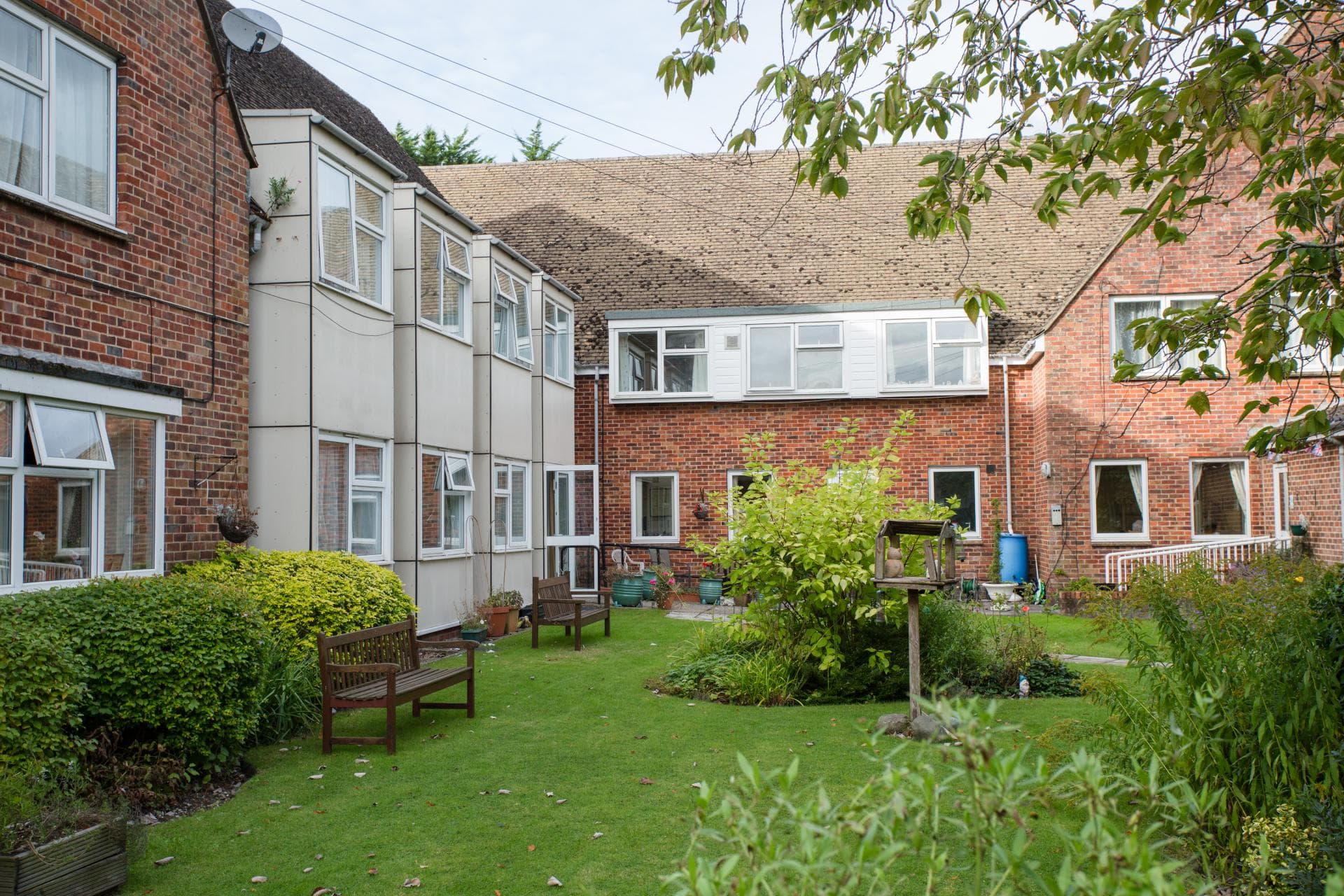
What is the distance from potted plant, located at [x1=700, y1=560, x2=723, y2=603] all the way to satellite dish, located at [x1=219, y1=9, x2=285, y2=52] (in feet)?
38.6

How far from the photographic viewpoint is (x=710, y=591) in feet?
64.3

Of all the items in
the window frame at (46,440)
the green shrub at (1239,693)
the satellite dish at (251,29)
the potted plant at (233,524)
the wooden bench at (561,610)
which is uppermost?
the satellite dish at (251,29)

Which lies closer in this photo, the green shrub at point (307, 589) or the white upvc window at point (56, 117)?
the white upvc window at point (56, 117)

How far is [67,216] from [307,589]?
3.54m

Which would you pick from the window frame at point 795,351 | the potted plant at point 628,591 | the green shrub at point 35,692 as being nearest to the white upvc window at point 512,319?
the potted plant at point 628,591

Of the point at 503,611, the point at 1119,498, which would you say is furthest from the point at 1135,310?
the point at 503,611

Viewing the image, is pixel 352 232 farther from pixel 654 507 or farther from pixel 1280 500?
pixel 1280 500

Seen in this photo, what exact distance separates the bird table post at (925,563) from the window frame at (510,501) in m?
7.95

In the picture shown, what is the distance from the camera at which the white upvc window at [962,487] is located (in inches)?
816

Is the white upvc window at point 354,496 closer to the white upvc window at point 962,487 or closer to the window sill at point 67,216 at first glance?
the window sill at point 67,216

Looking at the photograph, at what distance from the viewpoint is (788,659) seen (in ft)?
33.5

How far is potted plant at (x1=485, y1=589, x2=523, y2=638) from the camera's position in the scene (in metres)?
14.9

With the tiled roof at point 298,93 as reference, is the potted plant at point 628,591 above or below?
below

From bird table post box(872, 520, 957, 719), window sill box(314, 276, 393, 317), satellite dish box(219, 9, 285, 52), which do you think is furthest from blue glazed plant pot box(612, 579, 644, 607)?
satellite dish box(219, 9, 285, 52)
